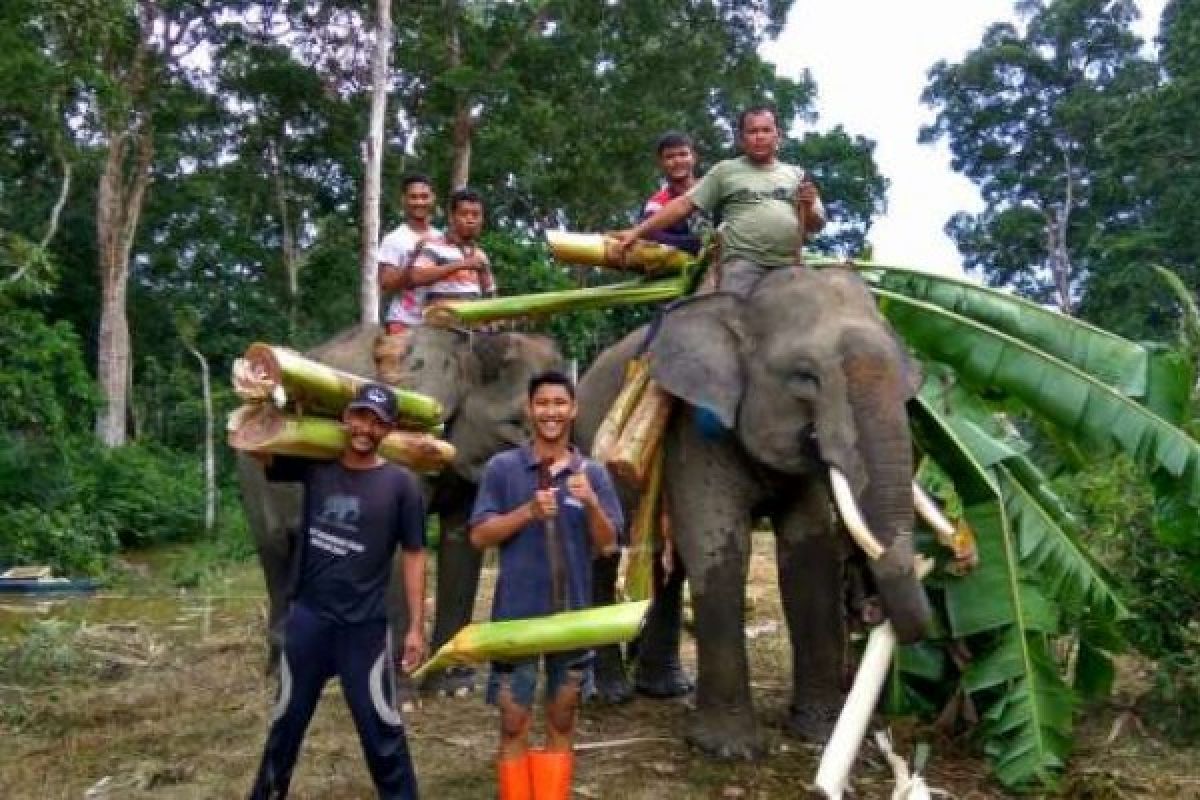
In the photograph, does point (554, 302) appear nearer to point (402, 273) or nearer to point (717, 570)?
point (402, 273)

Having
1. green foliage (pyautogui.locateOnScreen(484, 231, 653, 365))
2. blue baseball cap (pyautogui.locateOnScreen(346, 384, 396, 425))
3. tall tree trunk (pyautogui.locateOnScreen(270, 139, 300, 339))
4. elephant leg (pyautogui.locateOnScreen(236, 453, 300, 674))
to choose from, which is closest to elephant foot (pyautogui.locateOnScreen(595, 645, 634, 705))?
elephant leg (pyautogui.locateOnScreen(236, 453, 300, 674))

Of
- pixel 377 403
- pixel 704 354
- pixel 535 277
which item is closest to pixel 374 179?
pixel 535 277

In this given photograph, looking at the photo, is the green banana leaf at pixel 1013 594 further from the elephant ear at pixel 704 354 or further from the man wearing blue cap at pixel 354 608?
the man wearing blue cap at pixel 354 608

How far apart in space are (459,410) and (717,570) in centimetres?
247

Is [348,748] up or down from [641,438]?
down

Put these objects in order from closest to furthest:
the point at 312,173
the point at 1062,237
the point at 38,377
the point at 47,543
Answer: the point at 47,543 → the point at 38,377 → the point at 312,173 → the point at 1062,237

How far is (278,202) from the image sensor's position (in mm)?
29719

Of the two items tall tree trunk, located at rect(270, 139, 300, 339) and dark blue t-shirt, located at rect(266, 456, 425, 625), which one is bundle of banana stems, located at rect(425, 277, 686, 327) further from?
tall tree trunk, located at rect(270, 139, 300, 339)

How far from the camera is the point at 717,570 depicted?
6008 mm

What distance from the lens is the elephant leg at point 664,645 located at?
7.61 meters

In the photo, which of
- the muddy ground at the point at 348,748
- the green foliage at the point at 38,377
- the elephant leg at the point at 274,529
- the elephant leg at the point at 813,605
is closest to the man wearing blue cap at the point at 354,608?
the muddy ground at the point at 348,748

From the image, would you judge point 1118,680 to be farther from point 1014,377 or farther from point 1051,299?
point 1051,299

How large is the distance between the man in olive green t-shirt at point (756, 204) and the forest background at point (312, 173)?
118 inches

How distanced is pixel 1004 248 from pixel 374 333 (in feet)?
113
